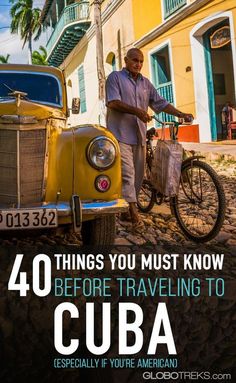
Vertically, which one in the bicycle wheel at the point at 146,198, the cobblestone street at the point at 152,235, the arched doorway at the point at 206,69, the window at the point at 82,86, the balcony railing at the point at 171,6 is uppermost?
the window at the point at 82,86

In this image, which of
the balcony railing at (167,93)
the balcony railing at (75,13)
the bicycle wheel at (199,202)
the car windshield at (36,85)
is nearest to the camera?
the bicycle wheel at (199,202)

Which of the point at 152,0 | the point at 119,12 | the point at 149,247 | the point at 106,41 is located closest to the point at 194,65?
the point at 152,0

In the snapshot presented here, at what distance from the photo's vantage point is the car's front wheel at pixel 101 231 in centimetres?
295

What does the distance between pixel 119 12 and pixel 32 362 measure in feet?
44.6

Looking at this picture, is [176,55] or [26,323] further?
[176,55]

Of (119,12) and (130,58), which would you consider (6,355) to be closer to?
(130,58)

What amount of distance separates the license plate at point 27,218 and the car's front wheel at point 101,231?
17.4 inches

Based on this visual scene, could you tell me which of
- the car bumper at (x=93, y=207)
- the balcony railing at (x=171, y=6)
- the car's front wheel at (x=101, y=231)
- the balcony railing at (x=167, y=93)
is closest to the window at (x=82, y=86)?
the balcony railing at (x=167, y=93)

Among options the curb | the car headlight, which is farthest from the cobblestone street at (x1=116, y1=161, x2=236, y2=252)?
the curb

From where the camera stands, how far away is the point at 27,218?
8.33 feet

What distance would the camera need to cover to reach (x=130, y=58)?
3602 millimetres

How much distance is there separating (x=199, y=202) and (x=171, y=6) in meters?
9.64

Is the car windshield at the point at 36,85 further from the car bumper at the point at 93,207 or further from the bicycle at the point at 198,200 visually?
the car bumper at the point at 93,207

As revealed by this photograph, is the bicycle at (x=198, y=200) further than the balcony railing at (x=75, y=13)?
No
